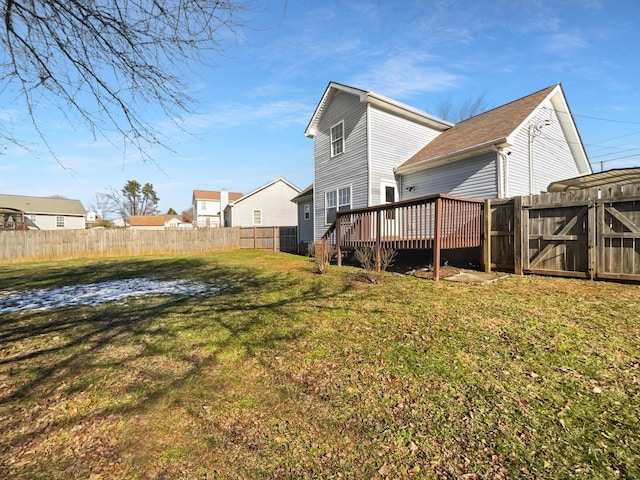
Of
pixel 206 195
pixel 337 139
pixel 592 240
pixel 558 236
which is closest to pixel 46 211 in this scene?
pixel 206 195

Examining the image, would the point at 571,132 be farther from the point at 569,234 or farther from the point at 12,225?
the point at 12,225

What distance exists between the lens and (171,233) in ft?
60.5

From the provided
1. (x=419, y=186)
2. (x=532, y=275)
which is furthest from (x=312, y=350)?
(x=419, y=186)

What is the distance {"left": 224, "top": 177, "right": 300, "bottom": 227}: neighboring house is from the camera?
2833cm

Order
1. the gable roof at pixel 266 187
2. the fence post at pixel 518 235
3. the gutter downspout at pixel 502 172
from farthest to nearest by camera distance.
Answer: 1. the gable roof at pixel 266 187
2. the gutter downspout at pixel 502 172
3. the fence post at pixel 518 235

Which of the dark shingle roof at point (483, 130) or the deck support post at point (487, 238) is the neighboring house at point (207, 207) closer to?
the dark shingle roof at point (483, 130)

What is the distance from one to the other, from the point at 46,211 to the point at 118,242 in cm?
2196

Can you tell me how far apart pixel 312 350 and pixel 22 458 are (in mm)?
2360

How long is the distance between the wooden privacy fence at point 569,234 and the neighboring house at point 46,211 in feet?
127

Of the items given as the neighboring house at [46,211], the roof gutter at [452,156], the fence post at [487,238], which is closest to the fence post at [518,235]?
the fence post at [487,238]

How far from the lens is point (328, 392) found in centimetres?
261

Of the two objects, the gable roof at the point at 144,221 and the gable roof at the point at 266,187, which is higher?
the gable roof at the point at 266,187

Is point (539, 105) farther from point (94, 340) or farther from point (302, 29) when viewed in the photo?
point (94, 340)

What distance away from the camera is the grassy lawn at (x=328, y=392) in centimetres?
186
